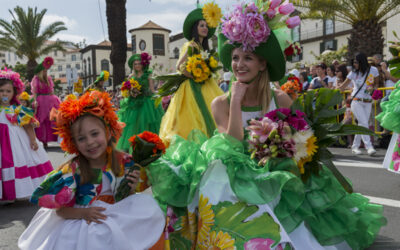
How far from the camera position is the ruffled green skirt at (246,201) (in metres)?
2.50

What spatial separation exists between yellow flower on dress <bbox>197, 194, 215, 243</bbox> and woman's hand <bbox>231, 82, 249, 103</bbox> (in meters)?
0.85

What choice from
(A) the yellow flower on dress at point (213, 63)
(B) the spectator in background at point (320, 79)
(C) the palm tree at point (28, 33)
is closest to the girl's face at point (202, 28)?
(A) the yellow flower on dress at point (213, 63)

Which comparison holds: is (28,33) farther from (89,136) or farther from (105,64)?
(105,64)

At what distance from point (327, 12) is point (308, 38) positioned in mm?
35714

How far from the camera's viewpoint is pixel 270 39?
Answer: 10.2 ft

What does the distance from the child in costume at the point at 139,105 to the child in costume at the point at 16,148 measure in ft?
9.13

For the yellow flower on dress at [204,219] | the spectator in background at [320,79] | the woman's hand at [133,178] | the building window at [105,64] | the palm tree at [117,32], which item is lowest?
the yellow flower on dress at [204,219]

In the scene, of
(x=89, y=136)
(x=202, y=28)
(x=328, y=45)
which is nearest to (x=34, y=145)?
(x=202, y=28)

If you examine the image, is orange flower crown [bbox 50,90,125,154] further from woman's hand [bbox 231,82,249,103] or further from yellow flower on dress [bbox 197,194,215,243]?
woman's hand [bbox 231,82,249,103]

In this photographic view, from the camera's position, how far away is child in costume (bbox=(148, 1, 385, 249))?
2516mm

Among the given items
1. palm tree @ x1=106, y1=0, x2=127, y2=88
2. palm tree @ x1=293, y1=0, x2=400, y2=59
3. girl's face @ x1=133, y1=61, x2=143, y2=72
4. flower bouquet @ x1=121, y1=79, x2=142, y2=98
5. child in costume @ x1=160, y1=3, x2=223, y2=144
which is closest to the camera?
child in costume @ x1=160, y1=3, x2=223, y2=144

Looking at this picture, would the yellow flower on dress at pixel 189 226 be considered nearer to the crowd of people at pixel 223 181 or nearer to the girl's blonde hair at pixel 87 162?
the crowd of people at pixel 223 181

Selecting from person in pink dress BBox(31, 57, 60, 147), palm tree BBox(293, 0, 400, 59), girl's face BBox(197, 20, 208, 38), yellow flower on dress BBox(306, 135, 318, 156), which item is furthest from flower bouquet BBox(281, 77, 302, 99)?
palm tree BBox(293, 0, 400, 59)

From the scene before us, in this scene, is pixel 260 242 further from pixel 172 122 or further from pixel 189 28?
pixel 189 28
